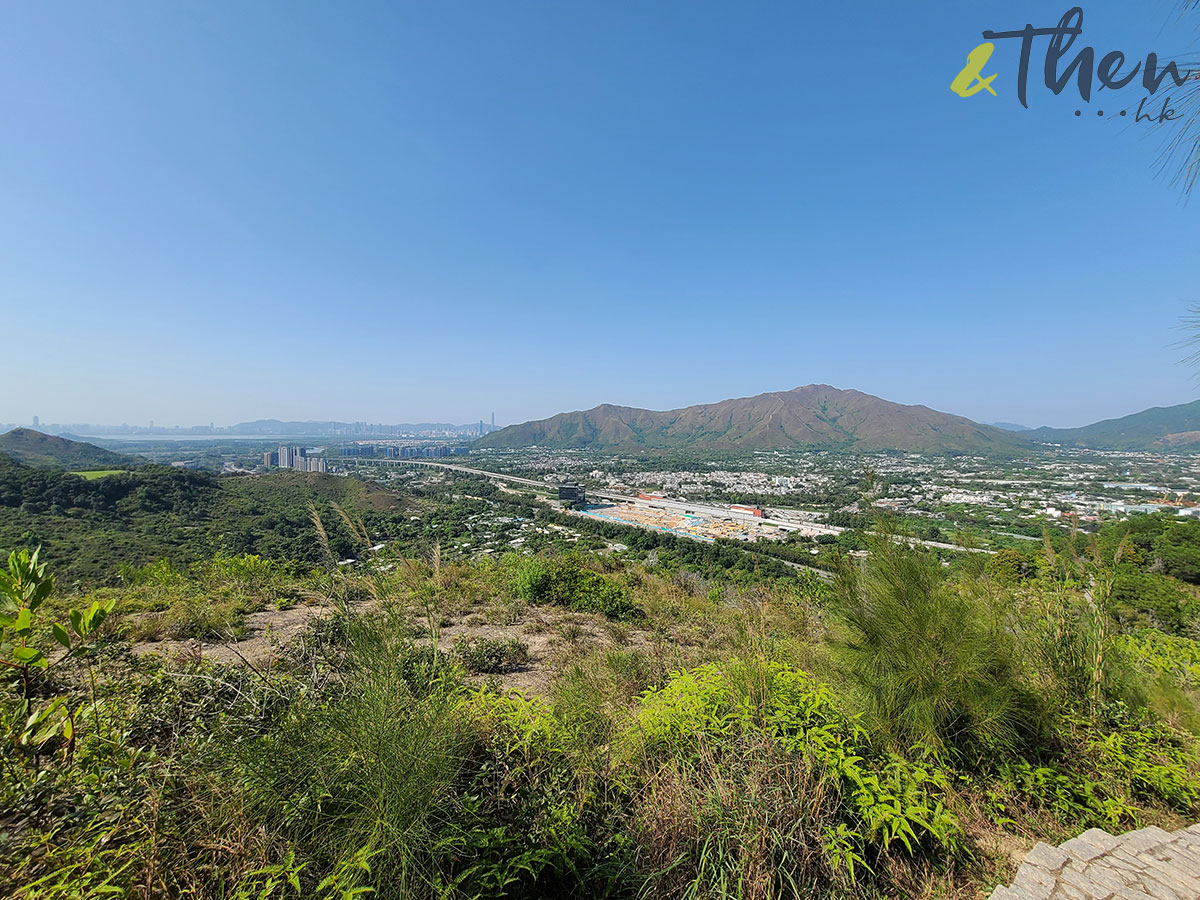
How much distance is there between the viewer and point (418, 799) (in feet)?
5.03

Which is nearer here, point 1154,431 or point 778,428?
point 1154,431

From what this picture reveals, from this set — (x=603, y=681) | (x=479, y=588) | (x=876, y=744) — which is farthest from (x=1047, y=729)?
(x=479, y=588)

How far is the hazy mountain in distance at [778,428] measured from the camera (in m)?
108

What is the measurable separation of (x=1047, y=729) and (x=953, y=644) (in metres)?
0.90

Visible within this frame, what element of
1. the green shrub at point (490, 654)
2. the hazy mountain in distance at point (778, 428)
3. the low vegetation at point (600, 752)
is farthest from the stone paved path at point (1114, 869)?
the hazy mountain in distance at point (778, 428)

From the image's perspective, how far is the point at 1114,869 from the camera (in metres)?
1.86

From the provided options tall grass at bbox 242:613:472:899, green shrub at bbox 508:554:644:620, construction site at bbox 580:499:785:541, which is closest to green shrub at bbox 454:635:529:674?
green shrub at bbox 508:554:644:620

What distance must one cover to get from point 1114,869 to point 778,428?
427 ft

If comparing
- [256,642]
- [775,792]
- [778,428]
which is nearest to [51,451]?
[256,642]

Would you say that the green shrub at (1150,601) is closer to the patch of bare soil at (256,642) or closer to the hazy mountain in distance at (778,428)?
the patch of bare soil at (256,642)

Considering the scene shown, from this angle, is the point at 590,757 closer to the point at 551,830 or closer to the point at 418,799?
the point at 551,830

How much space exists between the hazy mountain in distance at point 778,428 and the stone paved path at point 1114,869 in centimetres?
11182

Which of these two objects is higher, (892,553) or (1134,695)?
(892,553)

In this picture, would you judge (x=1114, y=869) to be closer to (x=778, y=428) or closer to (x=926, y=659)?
(x=926, y=659)
